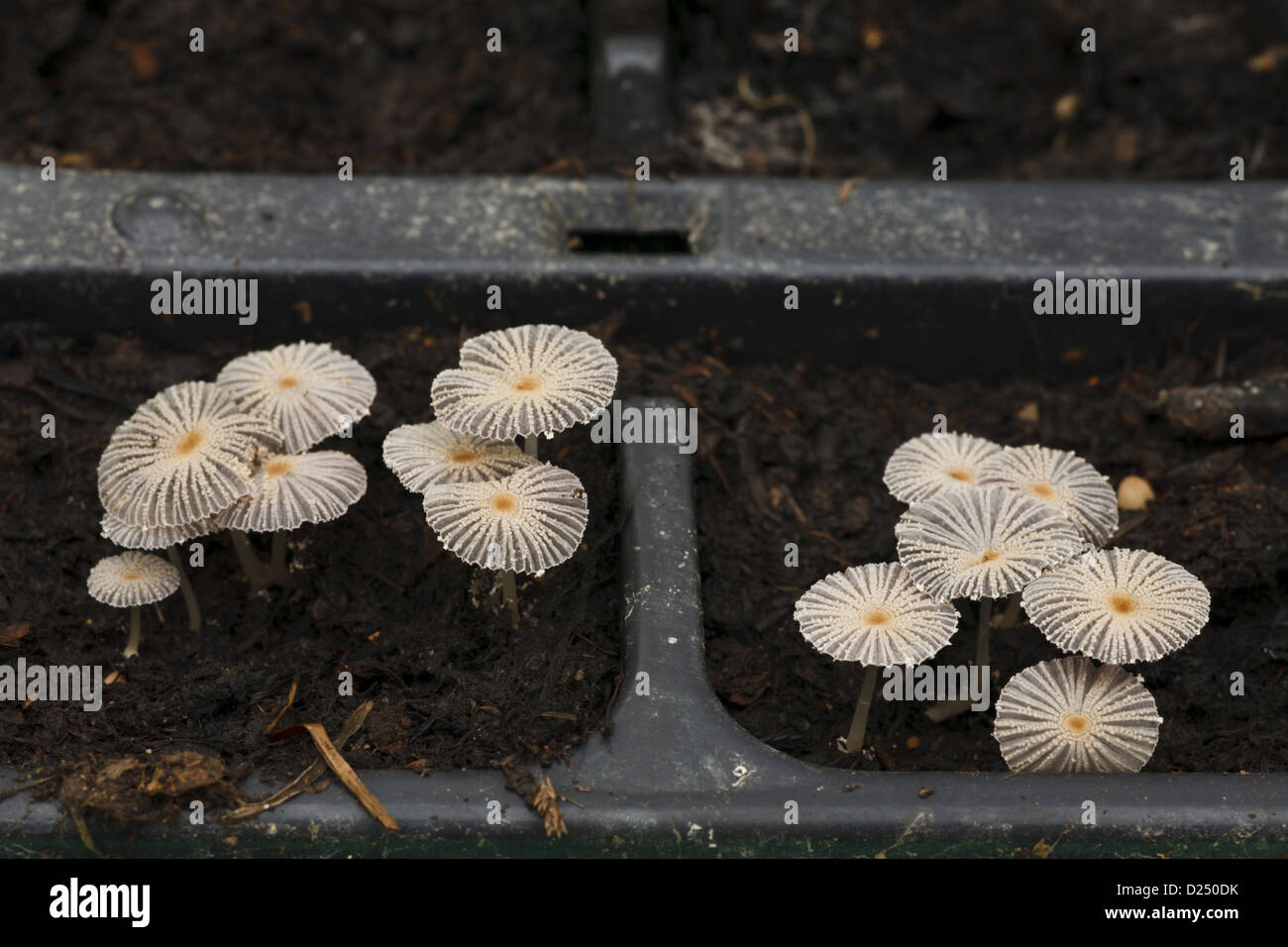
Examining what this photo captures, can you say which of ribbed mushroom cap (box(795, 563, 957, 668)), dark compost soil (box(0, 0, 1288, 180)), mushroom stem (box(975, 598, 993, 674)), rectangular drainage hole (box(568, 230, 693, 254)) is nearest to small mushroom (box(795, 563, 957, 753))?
ribbed mushroom cap (box(795, 563, 957, 668))

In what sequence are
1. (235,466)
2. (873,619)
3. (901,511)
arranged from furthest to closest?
1. (901,511)
2. (235,466)
3. (873,619)

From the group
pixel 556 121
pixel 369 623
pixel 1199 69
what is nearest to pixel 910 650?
pixel 369 623

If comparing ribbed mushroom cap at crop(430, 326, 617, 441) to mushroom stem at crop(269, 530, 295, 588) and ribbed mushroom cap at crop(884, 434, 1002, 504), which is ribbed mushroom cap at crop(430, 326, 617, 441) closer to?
mushroom stem at crop(269, 530, 295, 588)

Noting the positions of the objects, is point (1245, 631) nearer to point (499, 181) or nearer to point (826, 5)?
point (499, 181)

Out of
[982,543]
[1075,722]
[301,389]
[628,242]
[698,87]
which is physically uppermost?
[698,87]

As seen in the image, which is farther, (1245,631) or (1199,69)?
(1199,69)

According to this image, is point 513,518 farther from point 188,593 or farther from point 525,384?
point 188,593

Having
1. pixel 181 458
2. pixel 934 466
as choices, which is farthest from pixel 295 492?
pixel 934 466
